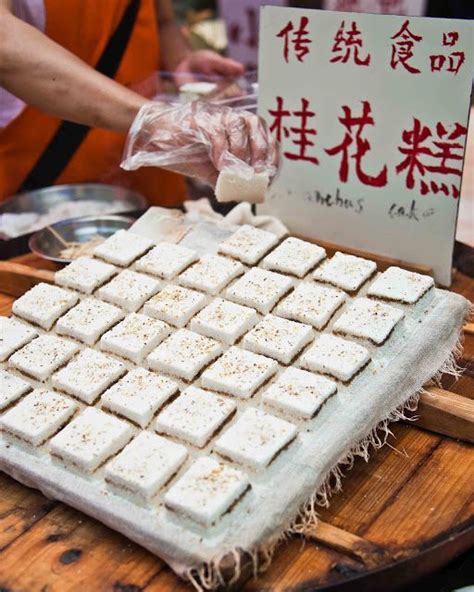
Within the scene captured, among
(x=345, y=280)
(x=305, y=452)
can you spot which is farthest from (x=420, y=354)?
(x=305, y=452)

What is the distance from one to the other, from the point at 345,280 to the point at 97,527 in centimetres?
111

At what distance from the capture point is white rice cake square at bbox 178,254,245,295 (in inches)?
97.0

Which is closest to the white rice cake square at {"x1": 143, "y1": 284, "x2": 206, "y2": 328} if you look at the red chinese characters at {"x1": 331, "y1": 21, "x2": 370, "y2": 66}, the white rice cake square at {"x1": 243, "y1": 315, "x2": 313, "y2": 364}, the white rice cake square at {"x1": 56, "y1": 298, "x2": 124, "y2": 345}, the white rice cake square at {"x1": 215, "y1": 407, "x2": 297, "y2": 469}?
the white rice cake square at {"x1": 56, "y1": 298, "x2": 124, "y2": 345}

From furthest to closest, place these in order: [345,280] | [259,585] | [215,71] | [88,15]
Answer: [215,71], [88,15], [345,280], [259,585]

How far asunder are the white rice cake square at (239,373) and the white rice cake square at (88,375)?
10.7 inches

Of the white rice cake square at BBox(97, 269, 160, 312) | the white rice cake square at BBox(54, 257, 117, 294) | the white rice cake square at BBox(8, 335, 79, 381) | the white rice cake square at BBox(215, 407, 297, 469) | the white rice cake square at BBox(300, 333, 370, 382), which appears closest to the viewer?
the white rice cake square at BBox(215, 407, 297, 469)

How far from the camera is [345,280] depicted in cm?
245

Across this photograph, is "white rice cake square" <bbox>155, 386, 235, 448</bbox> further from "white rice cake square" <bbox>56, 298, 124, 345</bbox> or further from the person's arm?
the person's arm

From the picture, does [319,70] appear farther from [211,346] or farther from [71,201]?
[71,201]

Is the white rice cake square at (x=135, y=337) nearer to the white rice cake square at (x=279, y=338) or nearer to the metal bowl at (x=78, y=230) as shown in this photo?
the white rice cake square at (x=279, y=338)

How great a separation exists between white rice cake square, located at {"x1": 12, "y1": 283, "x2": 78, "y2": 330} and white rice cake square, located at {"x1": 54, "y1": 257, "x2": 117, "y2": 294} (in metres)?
0.04

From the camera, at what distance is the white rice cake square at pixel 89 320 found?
7.52 ft

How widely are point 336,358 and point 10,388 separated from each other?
93cm

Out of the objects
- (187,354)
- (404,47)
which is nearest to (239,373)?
(187,354)
